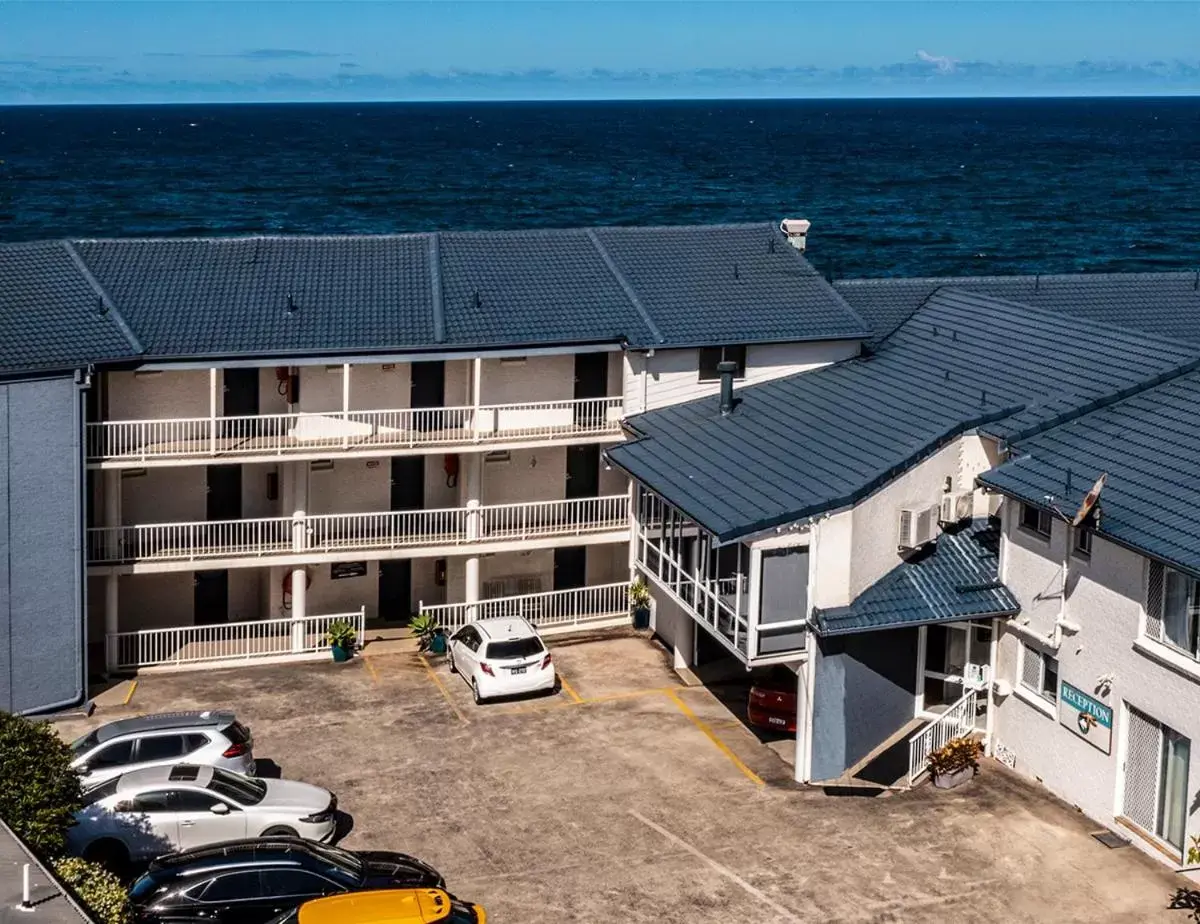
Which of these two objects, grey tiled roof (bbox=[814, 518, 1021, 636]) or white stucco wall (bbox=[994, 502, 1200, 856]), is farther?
grey tiled roof (bbox=[814, 518, 1021, 636])

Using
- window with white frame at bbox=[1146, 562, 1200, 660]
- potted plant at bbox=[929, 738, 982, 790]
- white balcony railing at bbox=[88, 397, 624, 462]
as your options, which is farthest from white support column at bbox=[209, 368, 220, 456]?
window with white frame at bbox=[1146, 562, 1200, 660]

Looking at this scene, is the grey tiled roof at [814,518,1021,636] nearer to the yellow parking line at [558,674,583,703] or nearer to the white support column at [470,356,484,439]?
the yellow parking line at [558,674,583,703]

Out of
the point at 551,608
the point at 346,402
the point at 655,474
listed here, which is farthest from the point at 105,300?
the point at 655,474

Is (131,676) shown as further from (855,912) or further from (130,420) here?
(855,912)

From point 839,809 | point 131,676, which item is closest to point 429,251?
point 131,676

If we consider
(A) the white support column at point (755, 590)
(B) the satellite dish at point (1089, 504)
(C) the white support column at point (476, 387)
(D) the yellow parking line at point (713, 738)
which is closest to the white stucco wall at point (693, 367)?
(C) the white support column at point (476, 387)

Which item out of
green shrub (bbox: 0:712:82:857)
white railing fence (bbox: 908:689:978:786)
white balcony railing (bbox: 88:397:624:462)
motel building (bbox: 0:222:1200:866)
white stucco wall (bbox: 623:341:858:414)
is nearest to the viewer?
green shrub (bbox: 0:712:82:857)
